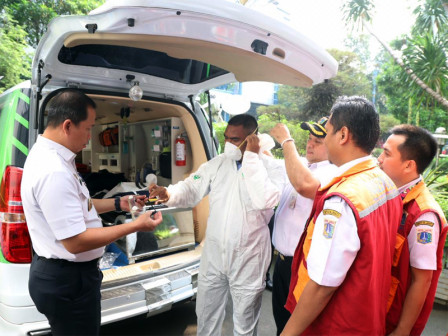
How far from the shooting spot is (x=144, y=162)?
15.7 ft

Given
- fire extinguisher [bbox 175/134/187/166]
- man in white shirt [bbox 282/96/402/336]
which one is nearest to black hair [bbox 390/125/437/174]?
man in white shirt [bbox 282/96/402/336]

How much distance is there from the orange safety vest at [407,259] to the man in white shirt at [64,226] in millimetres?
1208

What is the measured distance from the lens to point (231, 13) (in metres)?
1.47

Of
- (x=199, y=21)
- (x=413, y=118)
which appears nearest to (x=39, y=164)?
(x=199, y=21)

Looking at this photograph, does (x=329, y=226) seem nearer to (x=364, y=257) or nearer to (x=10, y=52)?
(x=364, y=257)

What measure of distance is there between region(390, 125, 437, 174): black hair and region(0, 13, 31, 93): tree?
10.0m

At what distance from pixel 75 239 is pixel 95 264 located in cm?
33

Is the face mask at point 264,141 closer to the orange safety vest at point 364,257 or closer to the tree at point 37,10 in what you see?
the orange safety vest at point 364,257

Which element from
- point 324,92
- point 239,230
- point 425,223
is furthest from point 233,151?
point 324,92

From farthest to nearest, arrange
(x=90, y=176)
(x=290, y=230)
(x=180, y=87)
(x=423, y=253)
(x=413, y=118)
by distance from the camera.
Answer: (x=413, y=118), (x=90, y=176), (x=180, y=87), (x=290, y=230), (x=423, y=253)

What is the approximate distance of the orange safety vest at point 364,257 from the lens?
Result: 1.12 m

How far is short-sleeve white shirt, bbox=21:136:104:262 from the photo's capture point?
4.72 feet

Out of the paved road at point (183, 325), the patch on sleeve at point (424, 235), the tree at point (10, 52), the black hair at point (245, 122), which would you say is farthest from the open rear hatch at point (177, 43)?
the tree at point (10, 52)

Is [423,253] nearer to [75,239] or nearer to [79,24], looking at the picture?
[75,239]
